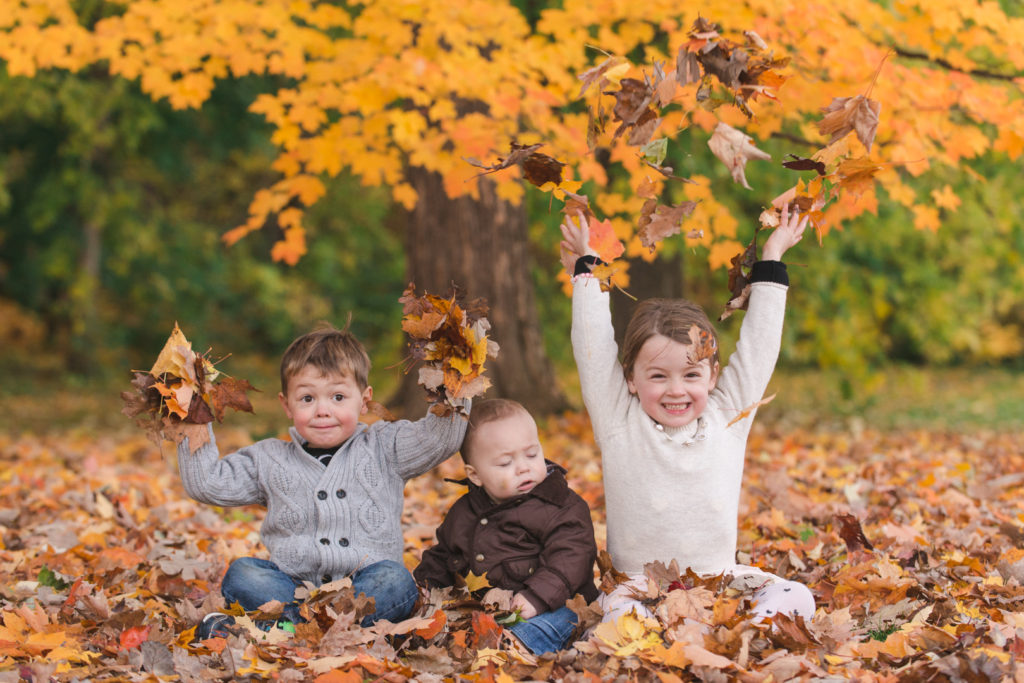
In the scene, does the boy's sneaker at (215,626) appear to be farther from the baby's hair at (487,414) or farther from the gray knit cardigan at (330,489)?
the baby's hair at (487,414)

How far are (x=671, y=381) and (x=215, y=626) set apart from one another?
1594 mm

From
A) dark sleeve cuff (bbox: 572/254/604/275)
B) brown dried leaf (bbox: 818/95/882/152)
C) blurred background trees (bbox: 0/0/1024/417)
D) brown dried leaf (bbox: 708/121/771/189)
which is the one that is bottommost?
dark sleeve cuff (bbox: 572/254/604/275)

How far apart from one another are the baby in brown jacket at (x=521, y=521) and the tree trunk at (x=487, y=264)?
3.77 m

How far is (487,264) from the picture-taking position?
23.2ft

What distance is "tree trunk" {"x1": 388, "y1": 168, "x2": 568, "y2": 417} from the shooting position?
23.0 feet

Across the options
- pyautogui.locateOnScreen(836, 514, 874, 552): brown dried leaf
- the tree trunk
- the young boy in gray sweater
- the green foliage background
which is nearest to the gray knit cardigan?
the young boy in gray sweater

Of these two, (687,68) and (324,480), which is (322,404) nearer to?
(324,480)

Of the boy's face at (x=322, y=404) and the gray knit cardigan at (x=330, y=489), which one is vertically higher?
the boy's face at (x=322, y=404)

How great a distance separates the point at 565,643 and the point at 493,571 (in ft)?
1.00

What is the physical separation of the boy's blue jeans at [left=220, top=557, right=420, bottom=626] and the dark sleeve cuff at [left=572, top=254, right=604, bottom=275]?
43.3 inches

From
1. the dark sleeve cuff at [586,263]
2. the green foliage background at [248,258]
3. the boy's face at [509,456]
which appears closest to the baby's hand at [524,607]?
the boy's face at [509,456]

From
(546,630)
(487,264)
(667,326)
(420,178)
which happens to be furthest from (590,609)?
(420,178)

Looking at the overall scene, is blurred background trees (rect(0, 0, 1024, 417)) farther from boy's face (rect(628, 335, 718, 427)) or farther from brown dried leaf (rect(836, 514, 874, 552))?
boy's face (rect(628, 335, 718, 427))

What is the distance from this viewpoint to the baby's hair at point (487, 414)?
10.0 feet
